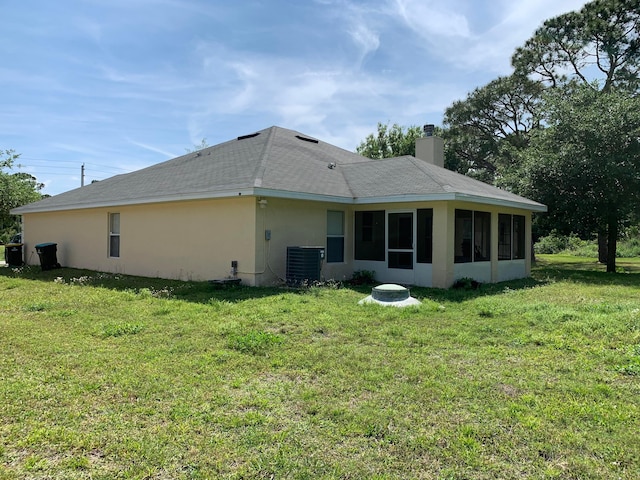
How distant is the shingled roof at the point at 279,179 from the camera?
1084 centimetres

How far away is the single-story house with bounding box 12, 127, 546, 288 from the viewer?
423 inches

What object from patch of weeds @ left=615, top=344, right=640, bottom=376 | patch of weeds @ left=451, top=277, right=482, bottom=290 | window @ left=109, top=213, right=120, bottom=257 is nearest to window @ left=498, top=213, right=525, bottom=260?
patch of weeds @ left=451, top=277, right=482, bottom=290

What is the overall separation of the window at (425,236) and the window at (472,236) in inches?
27.1

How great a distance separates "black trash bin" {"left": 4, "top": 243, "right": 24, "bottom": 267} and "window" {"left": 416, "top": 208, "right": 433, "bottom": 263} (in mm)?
15308

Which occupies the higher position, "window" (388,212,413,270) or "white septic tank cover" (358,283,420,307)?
"window" (388,212,413,270)

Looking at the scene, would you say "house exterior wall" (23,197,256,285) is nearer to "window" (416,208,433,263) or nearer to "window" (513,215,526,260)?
"window" (416,208,433,263)

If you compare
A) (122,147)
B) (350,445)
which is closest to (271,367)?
(350,445)

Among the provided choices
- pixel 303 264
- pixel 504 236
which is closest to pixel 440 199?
pixel 303 264

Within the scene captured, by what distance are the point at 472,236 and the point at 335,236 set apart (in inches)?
146

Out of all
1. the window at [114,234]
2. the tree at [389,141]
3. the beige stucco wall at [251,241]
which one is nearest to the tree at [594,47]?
the tree at [389,141]

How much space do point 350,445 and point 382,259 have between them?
9127 millimetres

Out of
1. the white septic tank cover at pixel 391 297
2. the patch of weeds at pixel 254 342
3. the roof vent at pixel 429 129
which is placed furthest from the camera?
the roof vent at pixel 429 129

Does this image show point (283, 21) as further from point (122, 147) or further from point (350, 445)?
point (122, 147)

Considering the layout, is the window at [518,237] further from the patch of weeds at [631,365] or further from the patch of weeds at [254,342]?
the patch of weeds at [254,342]
